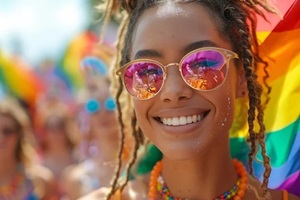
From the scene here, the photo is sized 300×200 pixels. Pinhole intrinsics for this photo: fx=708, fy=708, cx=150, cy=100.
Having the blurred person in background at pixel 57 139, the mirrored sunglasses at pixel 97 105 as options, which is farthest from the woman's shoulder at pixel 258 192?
the blurred person in background at pixel 57 139

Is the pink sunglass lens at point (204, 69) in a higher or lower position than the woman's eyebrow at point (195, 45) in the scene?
lower

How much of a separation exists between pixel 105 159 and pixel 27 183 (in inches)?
27.9

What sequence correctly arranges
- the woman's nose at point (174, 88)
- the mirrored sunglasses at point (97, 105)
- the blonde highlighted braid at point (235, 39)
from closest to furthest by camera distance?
the woman's nose at point (174, 88) < the blonde highlighted braid at point (235, 39) < the mirrored sunglasses at point (97, 105)

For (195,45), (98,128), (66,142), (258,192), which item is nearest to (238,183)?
(258,192)

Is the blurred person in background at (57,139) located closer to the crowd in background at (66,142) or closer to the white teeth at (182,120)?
the crowd in background at (66,142)

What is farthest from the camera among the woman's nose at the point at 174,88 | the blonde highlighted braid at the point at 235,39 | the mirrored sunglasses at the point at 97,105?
the mirrored sunglasses at the point at 97,105

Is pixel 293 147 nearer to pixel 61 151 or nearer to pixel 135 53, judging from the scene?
pixel 135 53

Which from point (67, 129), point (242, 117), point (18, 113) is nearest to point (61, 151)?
point (67, 129)

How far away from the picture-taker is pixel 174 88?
8.87 feet

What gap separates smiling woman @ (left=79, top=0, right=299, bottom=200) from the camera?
9.00 feet

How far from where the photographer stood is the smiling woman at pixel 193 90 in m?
2.74

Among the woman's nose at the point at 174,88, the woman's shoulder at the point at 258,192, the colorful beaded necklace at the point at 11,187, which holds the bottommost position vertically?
the colorful beaded necklace at the point at 11,187

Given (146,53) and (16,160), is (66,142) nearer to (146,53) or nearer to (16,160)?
(16,160)

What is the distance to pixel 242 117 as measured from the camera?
11.0ft
